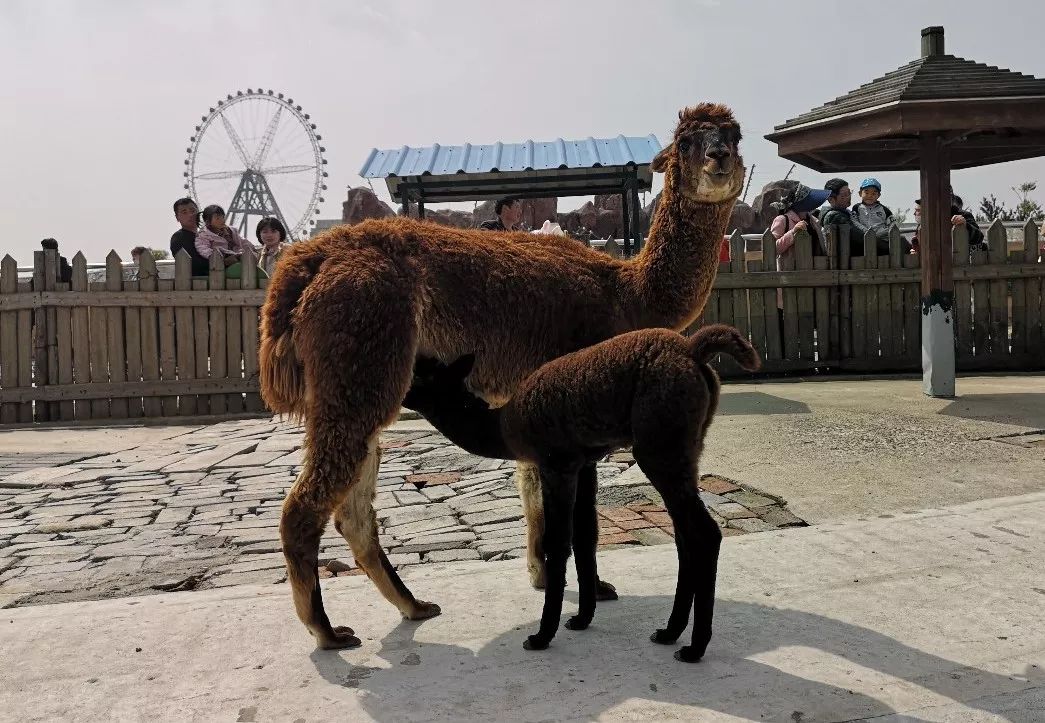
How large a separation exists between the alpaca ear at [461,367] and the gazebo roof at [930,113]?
252 inches

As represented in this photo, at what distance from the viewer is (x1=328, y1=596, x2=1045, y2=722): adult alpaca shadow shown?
8.77ft

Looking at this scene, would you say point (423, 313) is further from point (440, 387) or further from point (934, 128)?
point (934, 128)

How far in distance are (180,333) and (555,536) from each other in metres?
8.22

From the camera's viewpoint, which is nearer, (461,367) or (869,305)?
(461,367)

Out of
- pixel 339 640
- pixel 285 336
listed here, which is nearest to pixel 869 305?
pixel 285 336

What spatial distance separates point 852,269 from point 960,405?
322 cm

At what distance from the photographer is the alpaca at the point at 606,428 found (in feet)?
9.28

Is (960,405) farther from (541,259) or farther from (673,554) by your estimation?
(541,259)

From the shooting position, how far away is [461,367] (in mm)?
3283

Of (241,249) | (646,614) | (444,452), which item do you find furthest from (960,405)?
(241,249)

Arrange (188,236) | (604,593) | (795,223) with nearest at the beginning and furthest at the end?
(604,593)
(188,236)
(795,223)

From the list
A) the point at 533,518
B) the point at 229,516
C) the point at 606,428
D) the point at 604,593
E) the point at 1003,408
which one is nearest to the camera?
the point at 606,428

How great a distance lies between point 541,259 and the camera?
373cm

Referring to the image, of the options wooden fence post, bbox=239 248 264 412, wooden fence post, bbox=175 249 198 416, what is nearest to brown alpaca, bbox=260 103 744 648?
wooden fence post, bbox=239 248 264 412
